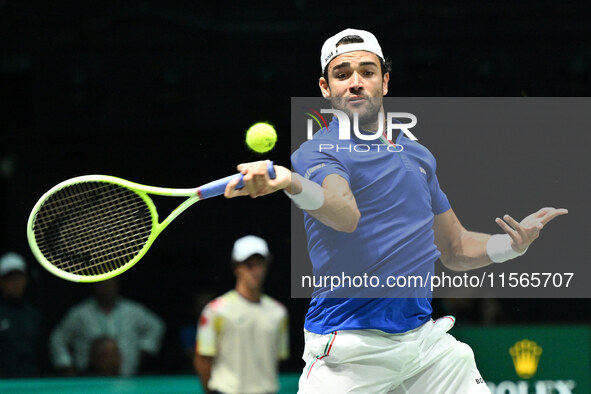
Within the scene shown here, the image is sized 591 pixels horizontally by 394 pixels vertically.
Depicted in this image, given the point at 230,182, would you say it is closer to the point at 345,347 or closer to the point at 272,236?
the point at 345,347

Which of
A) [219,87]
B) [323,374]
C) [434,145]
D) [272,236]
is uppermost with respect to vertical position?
[219,87]

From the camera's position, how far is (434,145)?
5.07 meters

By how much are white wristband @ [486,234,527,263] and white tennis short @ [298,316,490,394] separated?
1.40 ft

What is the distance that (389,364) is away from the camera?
306 cm

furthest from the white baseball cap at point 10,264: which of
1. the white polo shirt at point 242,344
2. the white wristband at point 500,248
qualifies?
the white wristband at point 500,248

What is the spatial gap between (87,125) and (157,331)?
48.0 inches

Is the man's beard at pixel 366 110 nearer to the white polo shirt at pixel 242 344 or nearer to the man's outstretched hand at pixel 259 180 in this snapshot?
the man's outstretched hand at pixel 259 180

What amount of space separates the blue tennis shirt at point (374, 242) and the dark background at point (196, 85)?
7.01ft

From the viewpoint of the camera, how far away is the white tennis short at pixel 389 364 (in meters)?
3.05

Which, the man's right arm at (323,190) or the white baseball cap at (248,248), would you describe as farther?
the white baseball cap at (248,248)

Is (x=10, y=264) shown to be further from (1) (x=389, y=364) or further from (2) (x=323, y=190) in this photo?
(1) (x=389, y=364)

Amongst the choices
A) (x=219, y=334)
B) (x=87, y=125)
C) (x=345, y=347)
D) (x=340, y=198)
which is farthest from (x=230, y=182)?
(x=87, y=125)

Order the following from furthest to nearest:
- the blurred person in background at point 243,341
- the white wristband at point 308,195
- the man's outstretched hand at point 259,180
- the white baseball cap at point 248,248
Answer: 1. the white baseball cap at point 248,248
2. the blurred person in background at point 243,341
3. the white wristband at point 308,195
4. the man's outstretched hand at point 259,180

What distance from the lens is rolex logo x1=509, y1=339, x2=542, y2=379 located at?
5.07 m
